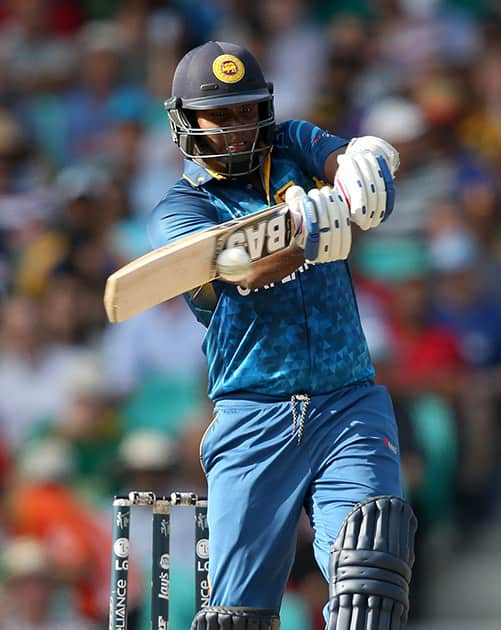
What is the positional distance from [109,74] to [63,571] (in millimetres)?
3276

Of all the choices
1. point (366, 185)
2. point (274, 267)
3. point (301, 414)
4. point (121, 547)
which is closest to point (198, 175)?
point (274, 267)

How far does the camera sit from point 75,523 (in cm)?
596

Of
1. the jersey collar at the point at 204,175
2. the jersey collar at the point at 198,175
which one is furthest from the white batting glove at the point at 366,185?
the jersey collar at the point at 198,175

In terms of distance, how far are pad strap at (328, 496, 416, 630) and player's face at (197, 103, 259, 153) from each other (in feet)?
3.23

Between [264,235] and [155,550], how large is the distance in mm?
1050

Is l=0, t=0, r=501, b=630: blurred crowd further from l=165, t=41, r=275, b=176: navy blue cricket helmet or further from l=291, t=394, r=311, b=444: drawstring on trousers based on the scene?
l=165, t=41, r=275, b=176: navy blue cricket helmet

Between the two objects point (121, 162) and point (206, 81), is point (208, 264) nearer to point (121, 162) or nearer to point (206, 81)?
point (206, 81)

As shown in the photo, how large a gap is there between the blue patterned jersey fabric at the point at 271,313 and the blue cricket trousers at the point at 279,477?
69mm

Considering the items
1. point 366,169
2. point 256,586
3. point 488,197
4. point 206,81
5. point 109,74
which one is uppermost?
point 109,74

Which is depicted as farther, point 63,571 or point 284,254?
point 63,571

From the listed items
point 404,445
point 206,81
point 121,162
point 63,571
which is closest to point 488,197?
point 404,445

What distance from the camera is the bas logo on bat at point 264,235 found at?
3.35 m

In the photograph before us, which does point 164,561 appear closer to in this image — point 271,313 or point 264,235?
point 271,313

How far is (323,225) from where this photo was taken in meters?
3.24
